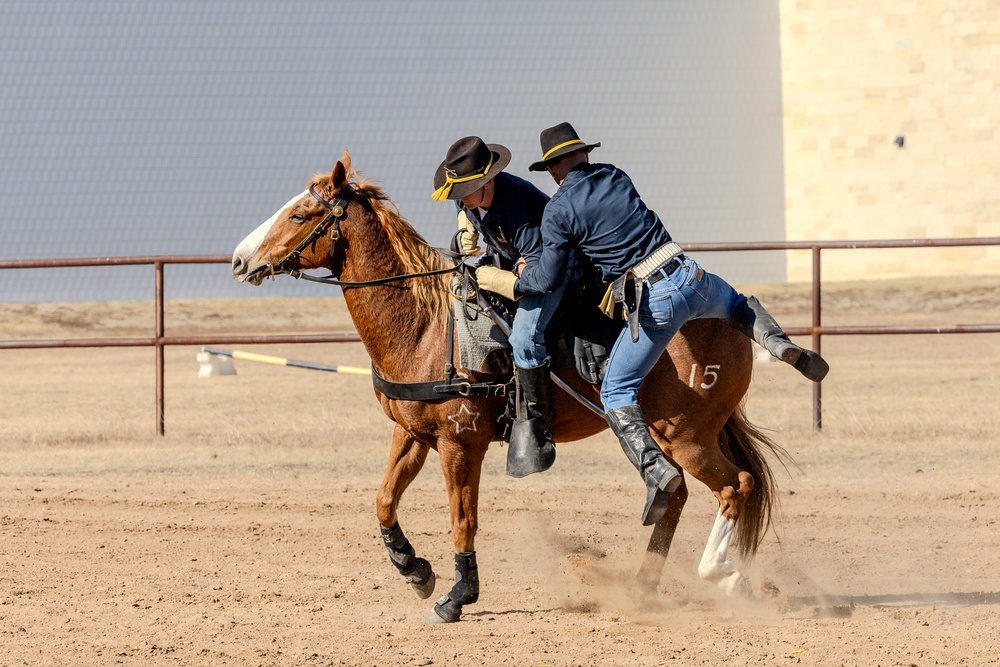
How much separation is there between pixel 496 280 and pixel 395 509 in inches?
47.4

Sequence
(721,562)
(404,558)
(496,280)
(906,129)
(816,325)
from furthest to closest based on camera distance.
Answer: (906,129) < (816,325) < (404,558) < (721,562) < (496,280)

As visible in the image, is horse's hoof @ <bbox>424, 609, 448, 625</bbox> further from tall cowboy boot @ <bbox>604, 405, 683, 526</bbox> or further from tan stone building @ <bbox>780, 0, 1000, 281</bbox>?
tan stone building @ <bbox>780, 0, 1000, 281</bbox>

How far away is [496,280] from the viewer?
5254mm

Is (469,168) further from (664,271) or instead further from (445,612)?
(445,612)

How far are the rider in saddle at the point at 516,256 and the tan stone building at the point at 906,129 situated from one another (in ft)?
73.3

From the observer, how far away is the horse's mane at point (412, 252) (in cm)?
562

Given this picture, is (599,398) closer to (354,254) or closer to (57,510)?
(354,254)

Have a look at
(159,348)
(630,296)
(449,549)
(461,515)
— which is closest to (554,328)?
(630,296)

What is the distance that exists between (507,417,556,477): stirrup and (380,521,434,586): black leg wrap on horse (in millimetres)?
672

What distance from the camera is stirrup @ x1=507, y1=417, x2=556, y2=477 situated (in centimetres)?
527

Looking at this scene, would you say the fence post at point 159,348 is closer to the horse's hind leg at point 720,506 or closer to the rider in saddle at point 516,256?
the rider in saddle at point 516,256

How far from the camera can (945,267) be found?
26.1 metres

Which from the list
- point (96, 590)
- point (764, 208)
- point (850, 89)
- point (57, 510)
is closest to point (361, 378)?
point (764, 208)

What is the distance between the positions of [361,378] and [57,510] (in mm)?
10006
